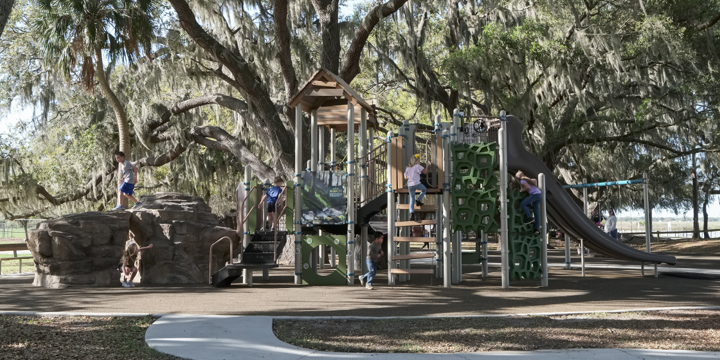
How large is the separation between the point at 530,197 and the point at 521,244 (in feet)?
3.13

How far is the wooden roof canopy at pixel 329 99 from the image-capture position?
1304cm

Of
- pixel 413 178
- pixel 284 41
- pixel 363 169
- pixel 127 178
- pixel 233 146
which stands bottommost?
pixel 413 178

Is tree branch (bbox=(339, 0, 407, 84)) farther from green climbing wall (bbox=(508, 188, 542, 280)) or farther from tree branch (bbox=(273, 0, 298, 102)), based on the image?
green climbing wall (bbox=(508, 188, 542, 280))

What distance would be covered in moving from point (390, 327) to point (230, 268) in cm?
553

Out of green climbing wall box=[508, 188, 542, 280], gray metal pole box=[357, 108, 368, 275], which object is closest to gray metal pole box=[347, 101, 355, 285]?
gray metal pole box=[357, 108, 368, 275]

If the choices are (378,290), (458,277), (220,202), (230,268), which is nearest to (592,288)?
(458,277)

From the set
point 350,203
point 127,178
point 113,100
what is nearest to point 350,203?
point 350,203

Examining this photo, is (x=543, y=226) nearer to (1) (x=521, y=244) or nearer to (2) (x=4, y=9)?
(1) (x=521, y=244)

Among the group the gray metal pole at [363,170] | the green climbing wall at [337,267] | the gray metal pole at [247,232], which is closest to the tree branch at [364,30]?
the gray metal pole at [363,170]

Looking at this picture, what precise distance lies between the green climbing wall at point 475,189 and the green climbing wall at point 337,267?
2.39 metres

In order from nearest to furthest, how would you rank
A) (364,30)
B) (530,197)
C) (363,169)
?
(530,197) < (363,169) < (364,30)

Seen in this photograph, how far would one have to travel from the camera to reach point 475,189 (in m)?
12.1

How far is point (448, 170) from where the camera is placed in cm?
1199

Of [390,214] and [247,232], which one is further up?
[390,214]
